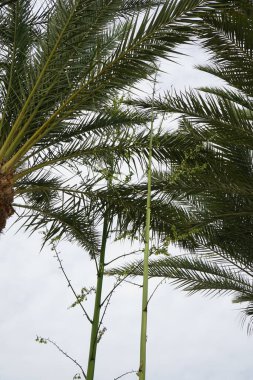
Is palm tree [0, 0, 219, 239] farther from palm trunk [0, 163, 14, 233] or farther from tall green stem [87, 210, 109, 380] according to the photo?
tall green stem [87, 210, 109, 380]

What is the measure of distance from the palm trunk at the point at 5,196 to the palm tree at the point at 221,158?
1868 mm

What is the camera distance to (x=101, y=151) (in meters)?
7.18

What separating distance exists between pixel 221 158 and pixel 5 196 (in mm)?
3863

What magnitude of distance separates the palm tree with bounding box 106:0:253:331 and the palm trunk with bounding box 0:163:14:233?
1868 millimetres

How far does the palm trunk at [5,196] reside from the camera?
5.98 m

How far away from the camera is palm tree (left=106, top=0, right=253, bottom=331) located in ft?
25.6

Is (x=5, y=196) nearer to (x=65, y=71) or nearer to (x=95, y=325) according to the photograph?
(x=65, y=71)

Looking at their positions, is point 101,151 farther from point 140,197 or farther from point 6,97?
point 6,97

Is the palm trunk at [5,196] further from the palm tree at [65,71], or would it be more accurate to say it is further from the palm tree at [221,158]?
the palm tree at [221,158]

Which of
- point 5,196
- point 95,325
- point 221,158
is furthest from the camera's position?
point 221,158

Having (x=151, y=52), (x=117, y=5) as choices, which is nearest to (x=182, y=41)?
(x=151, y=52)

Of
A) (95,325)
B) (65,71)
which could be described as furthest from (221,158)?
(95,325)

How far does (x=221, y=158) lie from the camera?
8.78 meters

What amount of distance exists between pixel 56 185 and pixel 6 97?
143 cm
